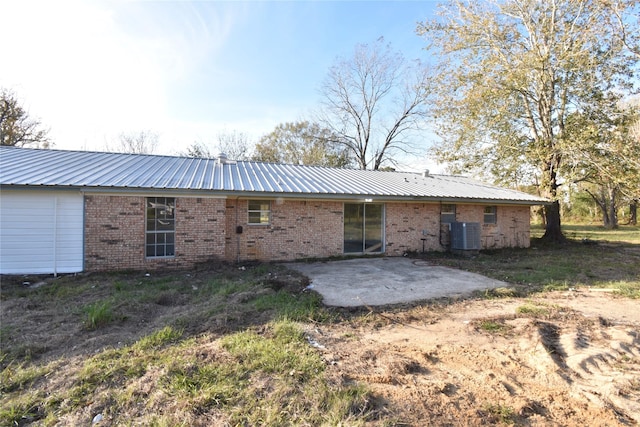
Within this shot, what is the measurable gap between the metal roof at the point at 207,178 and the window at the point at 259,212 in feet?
1.96

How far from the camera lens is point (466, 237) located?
484 inches

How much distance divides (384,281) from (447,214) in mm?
6631

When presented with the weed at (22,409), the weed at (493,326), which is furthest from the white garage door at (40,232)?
the weed at (493,326)

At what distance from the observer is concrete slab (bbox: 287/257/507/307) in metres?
6.51

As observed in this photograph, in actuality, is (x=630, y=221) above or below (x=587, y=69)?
below

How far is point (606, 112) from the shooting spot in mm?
14258

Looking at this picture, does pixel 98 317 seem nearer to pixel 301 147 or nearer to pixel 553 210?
pixel 553 210

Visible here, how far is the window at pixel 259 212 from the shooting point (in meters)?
10.5

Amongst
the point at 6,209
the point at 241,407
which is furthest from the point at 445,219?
the point at 6,209

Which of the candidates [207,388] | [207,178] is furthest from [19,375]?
[207,178]

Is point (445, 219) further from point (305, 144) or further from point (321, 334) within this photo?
point (305, 144)

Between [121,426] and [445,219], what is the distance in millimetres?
12615

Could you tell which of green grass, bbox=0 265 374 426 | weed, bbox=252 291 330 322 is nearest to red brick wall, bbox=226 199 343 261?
weed, bbox=252 291 330 322

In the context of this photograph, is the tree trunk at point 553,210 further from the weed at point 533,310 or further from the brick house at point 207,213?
the weed at point 533,310
